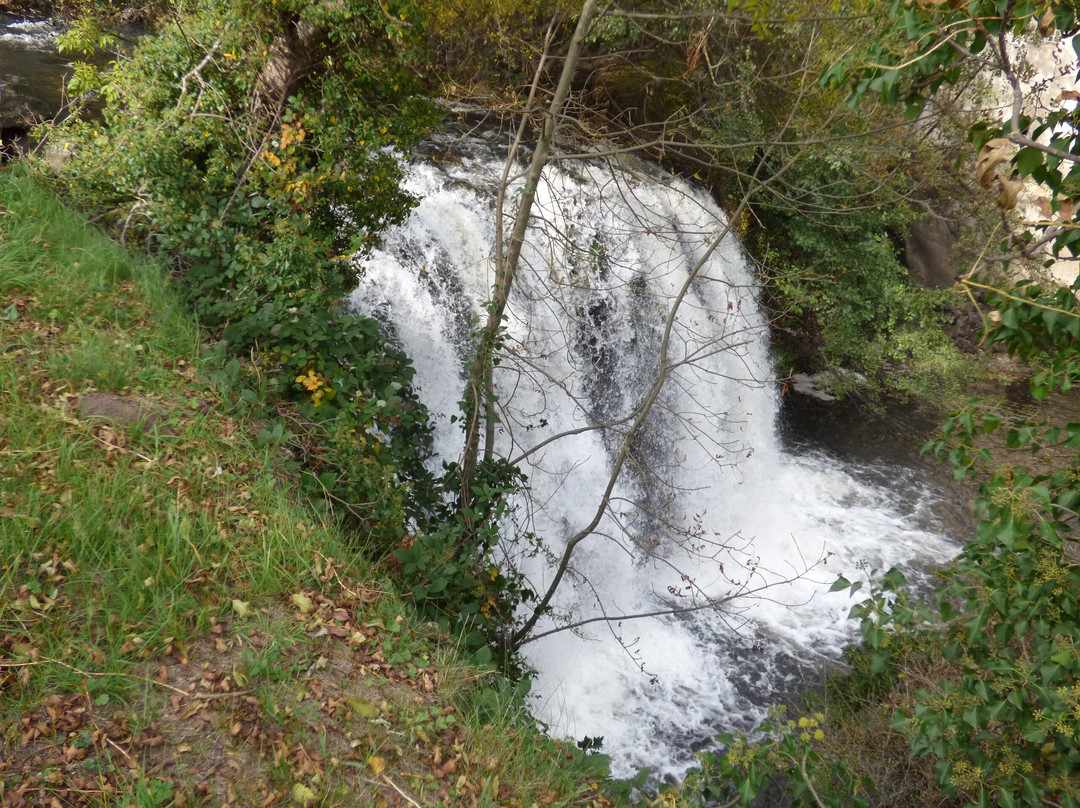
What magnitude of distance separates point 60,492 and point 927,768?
17.9 feet

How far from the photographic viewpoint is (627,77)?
9664 millimetres

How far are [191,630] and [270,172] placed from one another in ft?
11.4

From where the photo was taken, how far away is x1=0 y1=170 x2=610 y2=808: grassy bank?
7.83 ft

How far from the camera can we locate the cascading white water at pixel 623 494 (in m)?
6.30

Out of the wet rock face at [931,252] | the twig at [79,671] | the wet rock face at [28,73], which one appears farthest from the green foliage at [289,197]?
the wet rock face at [931,252]

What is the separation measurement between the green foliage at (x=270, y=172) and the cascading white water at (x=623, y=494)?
4.29 ft

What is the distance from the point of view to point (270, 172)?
5.05 meters

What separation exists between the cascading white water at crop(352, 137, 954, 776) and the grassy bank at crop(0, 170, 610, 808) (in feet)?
7.93

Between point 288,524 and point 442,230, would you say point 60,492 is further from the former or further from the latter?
point 442,230

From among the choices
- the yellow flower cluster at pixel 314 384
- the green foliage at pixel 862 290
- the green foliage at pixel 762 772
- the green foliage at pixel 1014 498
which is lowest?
the green foliage at pixel 762 772

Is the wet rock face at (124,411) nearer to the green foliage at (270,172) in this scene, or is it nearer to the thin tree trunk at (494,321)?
the green foliage at (270,172)

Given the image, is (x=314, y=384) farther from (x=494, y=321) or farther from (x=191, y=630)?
(x=191, y=630)

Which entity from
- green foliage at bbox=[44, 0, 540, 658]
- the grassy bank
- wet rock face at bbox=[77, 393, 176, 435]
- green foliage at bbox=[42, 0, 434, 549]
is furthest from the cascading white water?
wet rock face at bbox=[77, 393, 176, 435]

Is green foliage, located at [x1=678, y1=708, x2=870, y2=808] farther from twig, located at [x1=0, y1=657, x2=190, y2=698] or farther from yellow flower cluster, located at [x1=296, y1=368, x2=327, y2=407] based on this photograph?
yellow flower cluster, located at [x1=296, y1=368, x2=327, y2=407]
